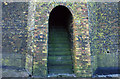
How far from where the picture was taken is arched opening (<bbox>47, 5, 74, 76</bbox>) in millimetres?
3638

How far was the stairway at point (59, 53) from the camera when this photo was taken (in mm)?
3621

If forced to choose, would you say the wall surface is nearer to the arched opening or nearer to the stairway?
the arched opening

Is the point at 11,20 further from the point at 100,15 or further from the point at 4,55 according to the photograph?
the point at 100,15

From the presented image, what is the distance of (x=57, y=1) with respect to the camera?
11.3 ft

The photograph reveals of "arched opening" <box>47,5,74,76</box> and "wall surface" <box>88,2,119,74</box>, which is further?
"wall surface" <box>88,2,119,74</box>

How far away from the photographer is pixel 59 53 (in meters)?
4.00

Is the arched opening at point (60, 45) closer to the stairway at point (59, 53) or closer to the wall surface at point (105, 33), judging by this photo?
the stairway at point (59, 53)

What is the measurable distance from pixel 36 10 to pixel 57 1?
3.47ft

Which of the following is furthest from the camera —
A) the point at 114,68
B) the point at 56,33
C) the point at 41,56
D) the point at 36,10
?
the point at 56,33

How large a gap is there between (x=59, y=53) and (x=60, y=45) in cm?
47

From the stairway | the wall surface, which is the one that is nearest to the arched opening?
the stairway

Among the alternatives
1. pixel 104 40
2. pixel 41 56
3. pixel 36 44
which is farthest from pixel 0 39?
pixel 104 40

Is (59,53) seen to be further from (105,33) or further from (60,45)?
(105,33)

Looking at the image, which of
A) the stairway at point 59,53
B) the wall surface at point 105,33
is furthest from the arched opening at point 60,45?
the wall surface at point 105,33
